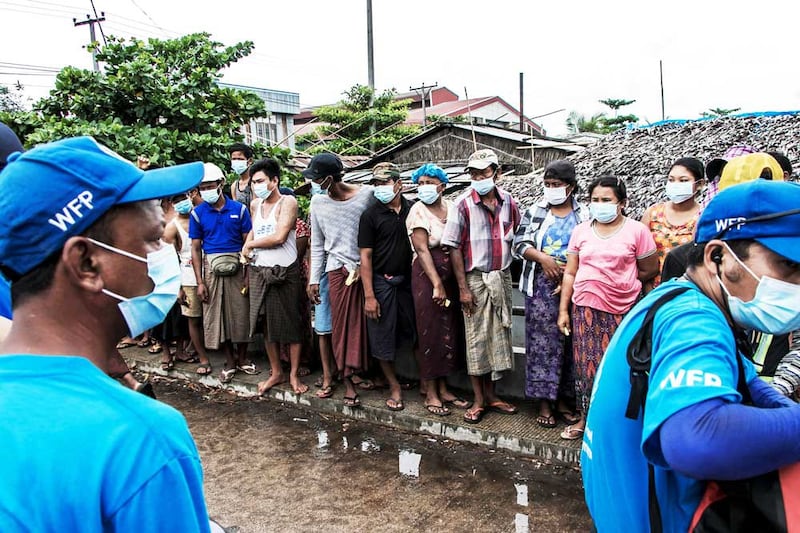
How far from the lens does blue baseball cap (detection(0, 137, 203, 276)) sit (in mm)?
984

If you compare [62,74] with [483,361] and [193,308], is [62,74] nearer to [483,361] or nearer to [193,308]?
[193,308]

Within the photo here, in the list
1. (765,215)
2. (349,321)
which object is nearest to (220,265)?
(349,321)

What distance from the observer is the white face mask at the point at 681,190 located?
13.1 feet

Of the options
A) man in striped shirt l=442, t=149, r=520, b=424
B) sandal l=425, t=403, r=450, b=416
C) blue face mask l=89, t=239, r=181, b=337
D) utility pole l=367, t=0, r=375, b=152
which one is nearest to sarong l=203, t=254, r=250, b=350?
sandal l=425, t=403, r=450, b=416

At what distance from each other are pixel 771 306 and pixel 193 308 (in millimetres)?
5437

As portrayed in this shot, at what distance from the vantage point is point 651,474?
1.35 m

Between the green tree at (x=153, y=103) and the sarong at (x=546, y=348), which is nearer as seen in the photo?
the sarong at (x=546, y=348)

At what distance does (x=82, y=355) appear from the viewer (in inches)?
42.1

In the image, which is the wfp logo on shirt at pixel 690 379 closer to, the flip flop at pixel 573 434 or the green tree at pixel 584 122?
the flip flop at pixel 573 434

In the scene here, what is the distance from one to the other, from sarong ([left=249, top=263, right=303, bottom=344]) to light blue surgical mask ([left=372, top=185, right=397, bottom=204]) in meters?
1.16

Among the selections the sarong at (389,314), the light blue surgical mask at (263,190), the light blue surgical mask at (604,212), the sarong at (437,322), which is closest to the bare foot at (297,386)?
the sarong at (389,314)

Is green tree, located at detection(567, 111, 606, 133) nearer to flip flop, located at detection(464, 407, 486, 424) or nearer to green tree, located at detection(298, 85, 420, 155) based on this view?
green tree, located at detection(298, 85, 420, 155)

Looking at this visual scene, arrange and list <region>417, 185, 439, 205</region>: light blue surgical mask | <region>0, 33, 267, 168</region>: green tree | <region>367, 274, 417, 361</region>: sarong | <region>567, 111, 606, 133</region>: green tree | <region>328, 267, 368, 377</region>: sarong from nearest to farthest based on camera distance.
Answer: <region>417, 185, 439, 205</region>: light blue surgical mask < <region>367, 274, 417, 361</region>: sarong < <region>328, 267, 368, 377</region>: sarong < <region>0, 33, 267, 168</region>: green tree < <region>567, 111, 606, 133</region>: green tree

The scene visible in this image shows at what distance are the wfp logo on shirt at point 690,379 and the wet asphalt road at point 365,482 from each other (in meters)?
2.51
